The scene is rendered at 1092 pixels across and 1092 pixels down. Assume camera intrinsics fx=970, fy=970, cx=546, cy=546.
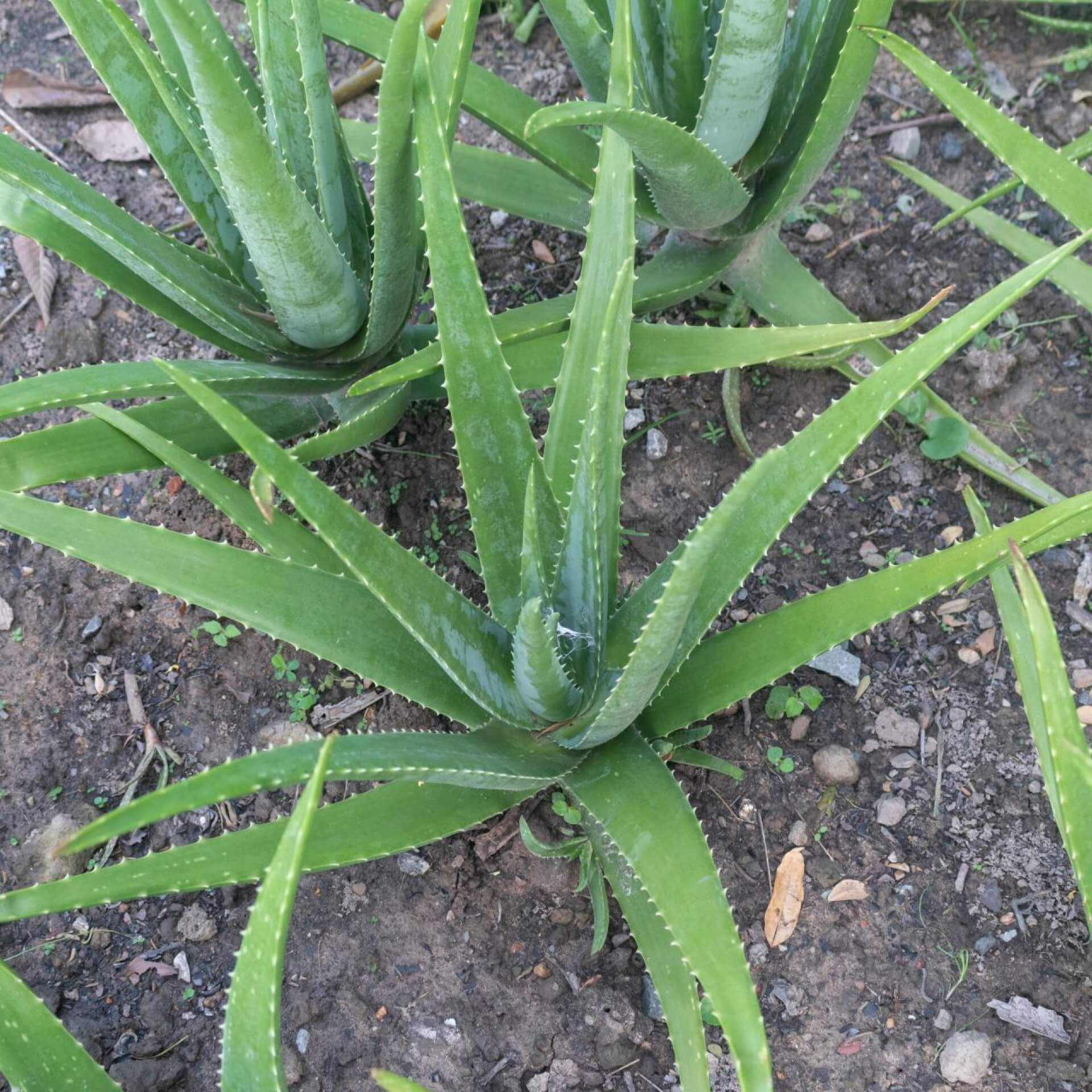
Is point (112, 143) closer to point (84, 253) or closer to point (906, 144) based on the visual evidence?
point (84, 253)

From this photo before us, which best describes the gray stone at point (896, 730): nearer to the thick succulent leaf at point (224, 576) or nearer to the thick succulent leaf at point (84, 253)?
the thick succulent leaf at point (224, 576)

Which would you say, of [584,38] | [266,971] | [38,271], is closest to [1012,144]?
[584,38]

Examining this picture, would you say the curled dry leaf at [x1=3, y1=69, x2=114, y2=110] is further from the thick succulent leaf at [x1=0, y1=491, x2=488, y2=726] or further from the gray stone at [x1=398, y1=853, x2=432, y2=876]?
the gray stone at [x1=398, y1=853, x2=432, y2=876]

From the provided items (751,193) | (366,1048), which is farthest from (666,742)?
(751,193)

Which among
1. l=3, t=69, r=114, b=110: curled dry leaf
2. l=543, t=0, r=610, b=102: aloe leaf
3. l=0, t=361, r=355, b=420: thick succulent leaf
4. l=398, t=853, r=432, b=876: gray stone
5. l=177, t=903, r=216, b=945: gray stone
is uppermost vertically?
l=543, t=0, r=610, b=102: aloe leaf

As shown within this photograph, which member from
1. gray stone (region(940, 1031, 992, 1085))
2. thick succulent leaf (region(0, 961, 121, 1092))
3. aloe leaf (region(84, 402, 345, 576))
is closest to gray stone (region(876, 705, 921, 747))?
gray stone (region(940, 1031, 992, 1085))

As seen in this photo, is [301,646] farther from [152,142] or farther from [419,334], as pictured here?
[152,142]
